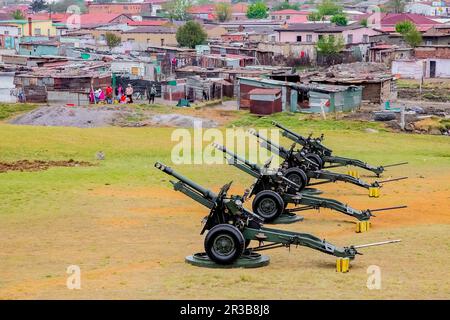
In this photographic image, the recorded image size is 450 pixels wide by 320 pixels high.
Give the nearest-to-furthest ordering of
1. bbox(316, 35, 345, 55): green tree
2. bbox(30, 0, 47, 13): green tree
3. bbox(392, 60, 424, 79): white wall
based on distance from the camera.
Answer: bbox(392, 60, 424, 79): white wall → bbox(316, 35, 345, 55): green tree → bbox(30, 0, 47, 13): green tree

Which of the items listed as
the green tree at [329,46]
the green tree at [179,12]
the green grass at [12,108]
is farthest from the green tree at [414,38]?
the green tree at [179,12]

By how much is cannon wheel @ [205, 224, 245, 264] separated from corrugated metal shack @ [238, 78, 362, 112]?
120ft

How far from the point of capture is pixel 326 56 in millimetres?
96000

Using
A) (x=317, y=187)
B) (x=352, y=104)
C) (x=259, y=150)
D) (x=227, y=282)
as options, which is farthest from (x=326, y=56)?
(x=227, y=282)

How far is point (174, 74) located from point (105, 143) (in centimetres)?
3958

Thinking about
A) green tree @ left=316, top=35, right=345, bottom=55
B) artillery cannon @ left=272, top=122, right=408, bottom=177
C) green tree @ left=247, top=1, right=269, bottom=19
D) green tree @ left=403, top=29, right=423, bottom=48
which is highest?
green tree @ left=247, top=1, right=269, bottom=19

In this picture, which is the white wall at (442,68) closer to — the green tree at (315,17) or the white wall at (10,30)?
the white wall at (10,30)

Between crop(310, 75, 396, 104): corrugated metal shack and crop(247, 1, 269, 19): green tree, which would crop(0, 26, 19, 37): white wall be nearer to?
crop(247, 1, 269, 19): green tree

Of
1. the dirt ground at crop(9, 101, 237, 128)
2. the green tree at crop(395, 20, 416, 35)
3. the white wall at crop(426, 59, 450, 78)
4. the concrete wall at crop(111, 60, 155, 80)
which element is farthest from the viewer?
the green tree at crop(395, 20, 416, 35)

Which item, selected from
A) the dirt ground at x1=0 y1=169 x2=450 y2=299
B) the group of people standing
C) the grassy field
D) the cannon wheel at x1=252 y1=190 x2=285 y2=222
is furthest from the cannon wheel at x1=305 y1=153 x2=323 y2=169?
the group of people standing

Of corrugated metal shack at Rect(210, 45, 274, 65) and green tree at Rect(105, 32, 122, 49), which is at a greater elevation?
green tree at Rect(105, 32, 122, 49)

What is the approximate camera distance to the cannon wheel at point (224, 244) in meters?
19.3

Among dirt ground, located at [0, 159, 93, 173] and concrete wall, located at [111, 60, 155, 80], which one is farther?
concrete wall, located at [111, 60, 155, 80]

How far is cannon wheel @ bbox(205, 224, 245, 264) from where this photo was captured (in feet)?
63.5
